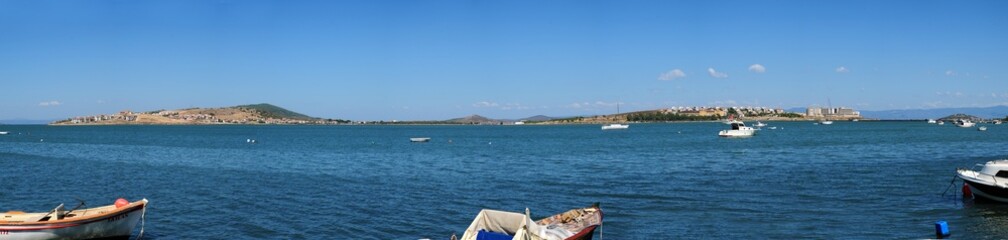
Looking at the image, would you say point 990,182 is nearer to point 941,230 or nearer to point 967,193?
point 967,193

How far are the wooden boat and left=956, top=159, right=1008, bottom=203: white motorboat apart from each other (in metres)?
31.0

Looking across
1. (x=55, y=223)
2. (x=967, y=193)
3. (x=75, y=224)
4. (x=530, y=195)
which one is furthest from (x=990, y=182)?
(x=55, y=223)

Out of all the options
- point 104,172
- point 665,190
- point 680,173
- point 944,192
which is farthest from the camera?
point 104,172

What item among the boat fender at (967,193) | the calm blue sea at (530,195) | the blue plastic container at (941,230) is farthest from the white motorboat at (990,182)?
the blue plastic container at (941,230)

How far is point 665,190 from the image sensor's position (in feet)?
122

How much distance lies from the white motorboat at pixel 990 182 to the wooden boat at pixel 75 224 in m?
31.0

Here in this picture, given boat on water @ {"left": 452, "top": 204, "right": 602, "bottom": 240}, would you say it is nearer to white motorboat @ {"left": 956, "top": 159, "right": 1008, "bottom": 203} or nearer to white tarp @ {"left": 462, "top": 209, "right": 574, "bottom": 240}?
white tarp @ {"left": 462, "top": 209, "right": 574, "bottom": 240}

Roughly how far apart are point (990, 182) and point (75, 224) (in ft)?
107

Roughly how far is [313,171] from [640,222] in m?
31.6

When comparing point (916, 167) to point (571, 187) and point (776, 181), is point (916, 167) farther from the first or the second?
point (571, 187)

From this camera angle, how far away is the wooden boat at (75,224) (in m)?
22.1

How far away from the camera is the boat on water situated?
61.8ft

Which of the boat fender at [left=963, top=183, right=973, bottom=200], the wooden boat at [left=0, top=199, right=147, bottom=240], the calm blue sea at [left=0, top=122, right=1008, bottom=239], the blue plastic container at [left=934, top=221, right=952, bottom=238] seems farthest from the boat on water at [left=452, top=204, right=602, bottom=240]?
the boat fender at [left=963, top=183, right=973, bottom=200]

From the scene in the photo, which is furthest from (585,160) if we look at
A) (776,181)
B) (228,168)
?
(228,168)
